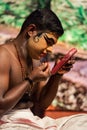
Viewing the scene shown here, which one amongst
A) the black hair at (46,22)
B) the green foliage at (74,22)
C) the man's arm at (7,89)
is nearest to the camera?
the man's arm at (7,89)

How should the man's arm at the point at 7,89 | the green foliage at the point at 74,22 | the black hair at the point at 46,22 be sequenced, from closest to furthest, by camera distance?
the man's arm at the point at 7,89 → the black hair at the point at 46,22 → the green foliage at the point at 74,22

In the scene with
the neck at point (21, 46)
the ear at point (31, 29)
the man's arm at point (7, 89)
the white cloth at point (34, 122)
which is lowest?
the white cloth at point (34, 122)

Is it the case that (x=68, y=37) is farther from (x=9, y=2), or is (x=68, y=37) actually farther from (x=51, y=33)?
(x=51, y=33)

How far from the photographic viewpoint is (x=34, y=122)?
1658mm

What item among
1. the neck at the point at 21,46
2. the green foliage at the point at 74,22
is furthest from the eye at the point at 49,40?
the green foliage at the point at 74,22

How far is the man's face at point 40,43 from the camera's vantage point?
1.69 m

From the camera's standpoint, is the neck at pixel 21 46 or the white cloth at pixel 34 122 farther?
the neck at pixel 21 46

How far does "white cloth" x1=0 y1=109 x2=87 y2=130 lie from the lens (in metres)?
1.58

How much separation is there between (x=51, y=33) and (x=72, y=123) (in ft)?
1.39

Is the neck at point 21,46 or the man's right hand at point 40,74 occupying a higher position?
the neck at point 21,46

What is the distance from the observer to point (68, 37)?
288cm

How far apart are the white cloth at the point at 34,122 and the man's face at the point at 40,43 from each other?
0.28 metres

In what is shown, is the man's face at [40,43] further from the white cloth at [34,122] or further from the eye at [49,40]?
the white cloth at [34,122]

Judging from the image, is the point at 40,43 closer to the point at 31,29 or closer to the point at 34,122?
the point at 31,29
